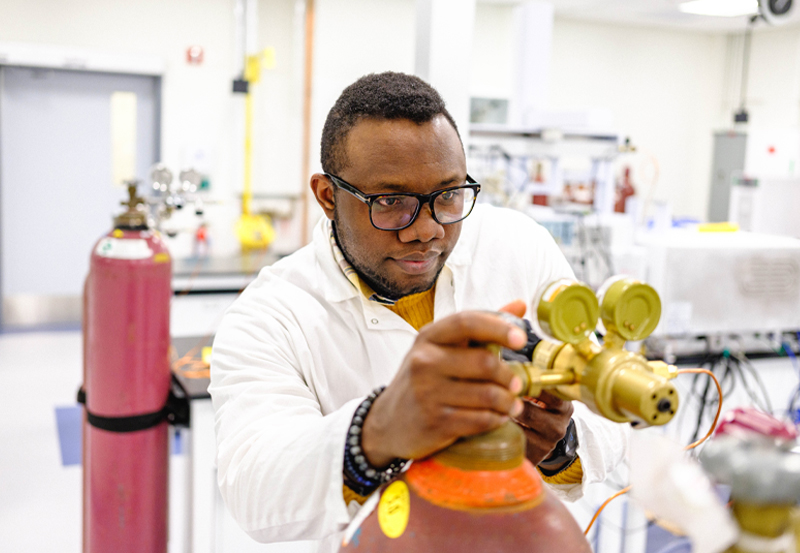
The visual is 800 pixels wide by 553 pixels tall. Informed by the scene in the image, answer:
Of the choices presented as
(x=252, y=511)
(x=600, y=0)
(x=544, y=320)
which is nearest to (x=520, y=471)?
Answer: (x=544, y=320)

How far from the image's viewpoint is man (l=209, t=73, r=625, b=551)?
531 mm

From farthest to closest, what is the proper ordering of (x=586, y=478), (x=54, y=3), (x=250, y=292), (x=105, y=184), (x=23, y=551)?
(x=105, y=184) → (x=54, y=3) → (x=23, y=551) → (x=250, y=292) → (x=586, y=478)

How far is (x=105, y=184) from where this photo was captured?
5.29 metres

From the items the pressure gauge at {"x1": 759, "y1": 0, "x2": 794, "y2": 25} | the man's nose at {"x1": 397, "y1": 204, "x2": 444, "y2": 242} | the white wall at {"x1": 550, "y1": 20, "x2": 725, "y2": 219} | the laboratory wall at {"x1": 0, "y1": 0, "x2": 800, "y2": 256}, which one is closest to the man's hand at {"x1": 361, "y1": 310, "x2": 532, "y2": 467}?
the man's nose at {"x1": 397, "y1": 204, "x2": 444, "y2": 242}

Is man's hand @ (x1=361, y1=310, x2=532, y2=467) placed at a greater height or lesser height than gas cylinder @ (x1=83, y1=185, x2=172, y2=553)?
greater

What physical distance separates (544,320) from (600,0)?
5.90m

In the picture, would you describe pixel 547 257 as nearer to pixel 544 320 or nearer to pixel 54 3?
pixel 544 320

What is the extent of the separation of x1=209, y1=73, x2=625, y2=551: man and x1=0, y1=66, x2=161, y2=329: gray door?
15.1 feet

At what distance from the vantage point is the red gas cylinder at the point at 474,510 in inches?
19.0

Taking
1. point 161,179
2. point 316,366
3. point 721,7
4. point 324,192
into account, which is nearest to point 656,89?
point 721,7

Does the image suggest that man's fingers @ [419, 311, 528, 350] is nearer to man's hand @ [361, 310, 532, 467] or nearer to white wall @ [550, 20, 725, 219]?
man's hand @ [361, 310, 532, 467]

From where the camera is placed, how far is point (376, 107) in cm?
95

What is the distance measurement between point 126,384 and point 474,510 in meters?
1.54

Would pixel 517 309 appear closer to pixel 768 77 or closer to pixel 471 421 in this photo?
pixel 471 421
